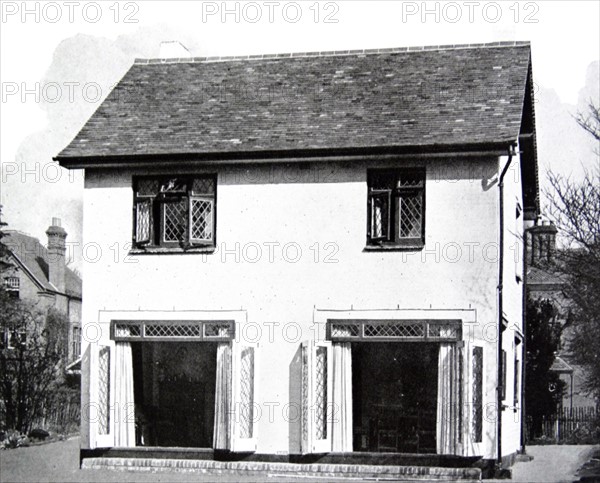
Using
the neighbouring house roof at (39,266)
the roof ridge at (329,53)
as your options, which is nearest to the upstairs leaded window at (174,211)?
the roof ridge at (329,53)

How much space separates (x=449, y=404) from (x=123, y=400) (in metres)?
6.45

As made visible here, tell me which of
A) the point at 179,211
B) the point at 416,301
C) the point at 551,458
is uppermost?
the point at 179,211

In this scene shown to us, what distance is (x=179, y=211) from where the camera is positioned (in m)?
20.0

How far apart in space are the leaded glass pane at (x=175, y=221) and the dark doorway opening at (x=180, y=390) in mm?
3380

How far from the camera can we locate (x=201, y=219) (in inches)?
784

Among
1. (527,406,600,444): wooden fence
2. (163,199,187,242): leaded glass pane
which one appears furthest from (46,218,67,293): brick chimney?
(163,199,187,242): leaded glass pane

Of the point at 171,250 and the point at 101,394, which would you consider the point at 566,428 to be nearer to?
the point at 171,250

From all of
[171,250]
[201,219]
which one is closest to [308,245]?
[201,219]

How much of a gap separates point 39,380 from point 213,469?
750 cm

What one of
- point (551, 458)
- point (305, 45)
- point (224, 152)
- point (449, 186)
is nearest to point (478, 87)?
point (449, 186)

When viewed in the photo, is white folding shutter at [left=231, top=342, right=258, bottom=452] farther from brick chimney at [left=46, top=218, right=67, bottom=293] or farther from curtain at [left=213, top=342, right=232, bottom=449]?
brick chimney at [left=46, top=218, right=67, bottom=293]

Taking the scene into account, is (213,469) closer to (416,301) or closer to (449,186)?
(416,301)

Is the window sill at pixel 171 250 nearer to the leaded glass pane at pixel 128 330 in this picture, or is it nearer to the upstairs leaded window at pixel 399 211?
the leaded glass pane at pixel 128 330

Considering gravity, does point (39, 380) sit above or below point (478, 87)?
below
